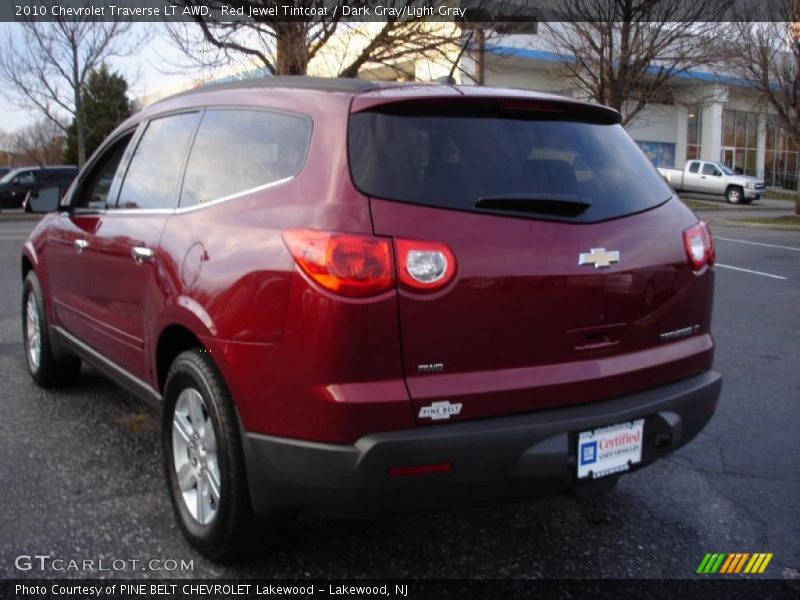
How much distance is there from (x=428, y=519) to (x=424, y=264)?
4.62ft

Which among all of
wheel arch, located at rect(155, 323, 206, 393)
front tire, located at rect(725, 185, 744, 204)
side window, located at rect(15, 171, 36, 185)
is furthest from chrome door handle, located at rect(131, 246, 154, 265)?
front tire, located at rect(725, 185, 744, 204)

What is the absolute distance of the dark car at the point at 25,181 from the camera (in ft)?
86.6

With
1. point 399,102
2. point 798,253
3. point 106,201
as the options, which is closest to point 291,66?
point 798,253

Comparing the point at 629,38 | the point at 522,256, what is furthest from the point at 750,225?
the point at 522,256

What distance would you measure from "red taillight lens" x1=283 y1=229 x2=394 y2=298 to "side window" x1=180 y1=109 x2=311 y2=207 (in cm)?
39

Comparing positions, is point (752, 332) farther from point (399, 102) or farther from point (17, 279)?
point (17, 279)

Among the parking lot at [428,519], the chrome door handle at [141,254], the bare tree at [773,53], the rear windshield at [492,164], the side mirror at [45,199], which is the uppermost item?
the bare tree at [773,53]

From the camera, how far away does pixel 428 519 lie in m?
3.31

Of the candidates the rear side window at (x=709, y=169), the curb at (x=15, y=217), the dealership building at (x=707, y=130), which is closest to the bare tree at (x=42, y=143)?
the dealership building at (x=707, y=130)

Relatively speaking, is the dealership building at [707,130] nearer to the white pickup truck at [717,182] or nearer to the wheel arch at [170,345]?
the white pickup truck at [717,182]

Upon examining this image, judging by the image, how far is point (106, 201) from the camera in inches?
160

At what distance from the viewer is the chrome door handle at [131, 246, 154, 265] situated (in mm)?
3257

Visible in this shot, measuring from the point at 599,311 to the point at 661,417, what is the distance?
467 millimetres

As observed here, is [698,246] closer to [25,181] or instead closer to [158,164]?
[158,164]
